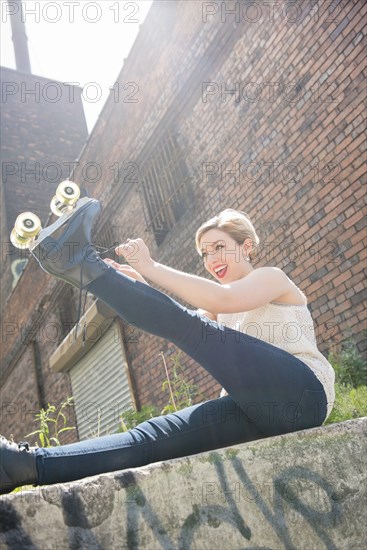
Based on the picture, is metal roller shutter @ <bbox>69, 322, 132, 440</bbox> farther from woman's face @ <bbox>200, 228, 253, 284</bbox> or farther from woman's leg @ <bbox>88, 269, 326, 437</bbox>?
woman's leg @ <bbox>88, 269, 326, 437</bbox>

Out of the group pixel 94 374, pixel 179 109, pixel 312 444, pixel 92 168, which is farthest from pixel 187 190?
pixel 312 444

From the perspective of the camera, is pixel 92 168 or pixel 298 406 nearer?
pixel 298 406

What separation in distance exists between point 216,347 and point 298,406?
37cm

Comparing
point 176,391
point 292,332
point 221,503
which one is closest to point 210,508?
point 221,503

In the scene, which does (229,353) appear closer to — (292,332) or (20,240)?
(292,332)

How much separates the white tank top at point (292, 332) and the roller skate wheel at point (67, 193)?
834 mm

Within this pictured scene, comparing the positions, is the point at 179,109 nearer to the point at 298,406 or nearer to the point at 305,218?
the point at 305,218

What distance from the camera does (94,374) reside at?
28.3 ft

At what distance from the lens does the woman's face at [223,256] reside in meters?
2.21

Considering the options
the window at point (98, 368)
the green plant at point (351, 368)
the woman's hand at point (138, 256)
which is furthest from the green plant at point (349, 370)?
the window at point (98, 368)

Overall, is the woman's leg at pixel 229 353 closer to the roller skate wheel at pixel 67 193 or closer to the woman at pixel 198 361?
the woman at pixel 198 361

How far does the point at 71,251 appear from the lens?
1.77m

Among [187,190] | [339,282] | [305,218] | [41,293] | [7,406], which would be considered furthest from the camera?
[7,406]

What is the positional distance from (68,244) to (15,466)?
719 millimetres
